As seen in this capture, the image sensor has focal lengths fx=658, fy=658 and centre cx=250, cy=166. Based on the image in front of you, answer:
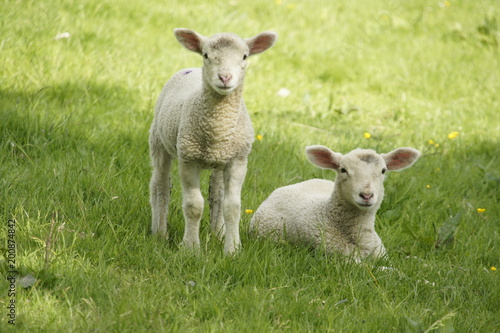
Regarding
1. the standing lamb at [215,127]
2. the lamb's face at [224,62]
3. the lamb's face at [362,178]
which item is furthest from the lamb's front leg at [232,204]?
the lamb's face at [362,178]

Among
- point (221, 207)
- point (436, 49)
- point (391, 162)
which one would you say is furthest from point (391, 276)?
point (436, 49)

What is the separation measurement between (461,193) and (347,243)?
6.05 feet

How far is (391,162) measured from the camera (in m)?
4.59

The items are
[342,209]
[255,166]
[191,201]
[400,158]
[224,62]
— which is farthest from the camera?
[255,166]

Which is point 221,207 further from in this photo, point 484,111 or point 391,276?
point 484,111

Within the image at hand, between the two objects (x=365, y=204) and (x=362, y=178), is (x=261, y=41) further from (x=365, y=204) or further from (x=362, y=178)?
(x=365, y=204)

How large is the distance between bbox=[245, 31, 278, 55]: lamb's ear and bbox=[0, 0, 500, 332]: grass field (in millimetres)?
1277

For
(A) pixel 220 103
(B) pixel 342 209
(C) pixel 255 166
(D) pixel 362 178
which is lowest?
(C) pixel 255 166

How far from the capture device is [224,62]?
3836mm

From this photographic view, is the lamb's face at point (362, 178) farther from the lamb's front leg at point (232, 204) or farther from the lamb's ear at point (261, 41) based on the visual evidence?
the lamb's ear at point (261, 41)

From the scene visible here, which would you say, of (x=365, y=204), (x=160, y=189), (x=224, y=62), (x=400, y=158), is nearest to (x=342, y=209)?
(x=365, y=204)

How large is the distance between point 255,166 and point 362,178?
1.58m

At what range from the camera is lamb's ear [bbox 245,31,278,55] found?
4188 mm

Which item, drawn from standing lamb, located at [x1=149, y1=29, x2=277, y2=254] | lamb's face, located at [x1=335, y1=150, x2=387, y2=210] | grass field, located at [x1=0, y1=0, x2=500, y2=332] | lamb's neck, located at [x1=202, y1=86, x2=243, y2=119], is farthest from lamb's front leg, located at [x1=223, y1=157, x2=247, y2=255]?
lamb's face, located at [x1=335, y1=150, x2=387, y2=210]
